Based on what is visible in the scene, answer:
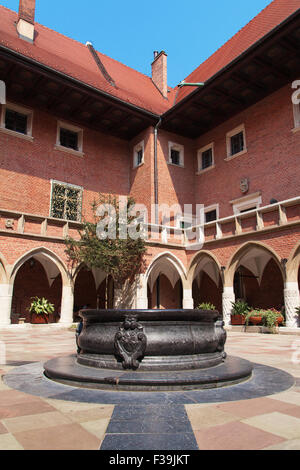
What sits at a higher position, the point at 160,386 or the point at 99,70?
the point at 99,70

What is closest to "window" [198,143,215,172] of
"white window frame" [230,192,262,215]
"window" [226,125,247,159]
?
"window" [226,125,247,159]

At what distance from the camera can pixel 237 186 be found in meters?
17.7

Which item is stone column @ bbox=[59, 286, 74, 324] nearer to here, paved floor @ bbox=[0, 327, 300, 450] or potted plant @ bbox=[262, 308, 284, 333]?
potted plant @ bbox=[262, 308, 284, 333]

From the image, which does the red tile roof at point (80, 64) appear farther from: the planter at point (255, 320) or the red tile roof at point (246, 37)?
the planter at point (255, 320)

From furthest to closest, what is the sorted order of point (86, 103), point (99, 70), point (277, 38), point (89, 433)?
point (99, 70)
point (86, 103)
point (277, 38)
point (89, 433)

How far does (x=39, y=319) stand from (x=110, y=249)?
4.19m

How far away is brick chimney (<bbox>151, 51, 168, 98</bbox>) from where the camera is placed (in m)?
23.6

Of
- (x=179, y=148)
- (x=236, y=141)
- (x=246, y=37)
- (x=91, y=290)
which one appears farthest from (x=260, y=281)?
(x=246, y=37)

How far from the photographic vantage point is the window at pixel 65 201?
17.5 meters

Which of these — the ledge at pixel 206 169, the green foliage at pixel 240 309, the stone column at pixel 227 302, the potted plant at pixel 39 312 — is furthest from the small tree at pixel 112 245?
the ledge at pixel 206 169

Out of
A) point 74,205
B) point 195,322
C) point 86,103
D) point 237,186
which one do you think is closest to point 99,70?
point 86,103

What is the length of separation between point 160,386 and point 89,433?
131 centimetres

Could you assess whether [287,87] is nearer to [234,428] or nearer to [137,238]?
[137,238]

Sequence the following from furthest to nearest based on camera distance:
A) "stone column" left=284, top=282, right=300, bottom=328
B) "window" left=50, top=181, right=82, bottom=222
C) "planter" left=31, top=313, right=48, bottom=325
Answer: "window" left=50, top=181, right=82, bottom=222 → "planter" left=31, top=313, right=48, bottom=325 → "stone column" left=284, top=282, right=300, bottom=328
